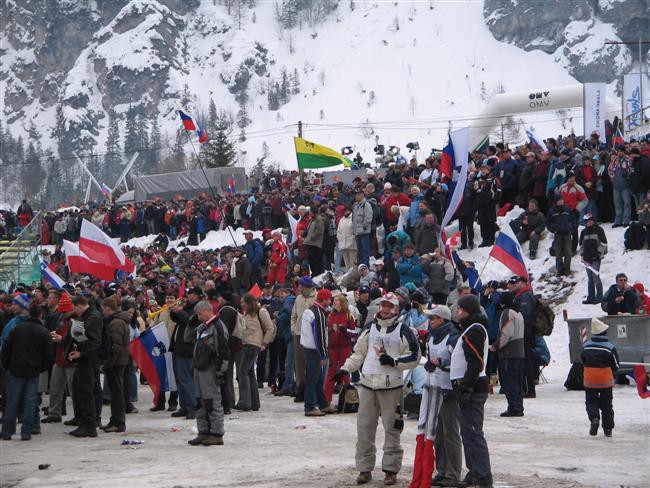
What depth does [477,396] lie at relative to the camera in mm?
9625

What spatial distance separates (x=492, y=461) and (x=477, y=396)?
58.6 inches

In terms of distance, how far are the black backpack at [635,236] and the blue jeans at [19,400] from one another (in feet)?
41.4

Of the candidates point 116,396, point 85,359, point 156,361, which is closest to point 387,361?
point 85,359

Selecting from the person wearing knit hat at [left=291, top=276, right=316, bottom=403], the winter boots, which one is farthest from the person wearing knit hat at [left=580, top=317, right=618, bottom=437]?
the person wearing knit hat at [left=291, top=276, right=316, bottom=403]

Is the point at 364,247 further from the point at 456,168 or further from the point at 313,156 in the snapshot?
the point at 313,156

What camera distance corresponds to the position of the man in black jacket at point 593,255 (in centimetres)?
2003

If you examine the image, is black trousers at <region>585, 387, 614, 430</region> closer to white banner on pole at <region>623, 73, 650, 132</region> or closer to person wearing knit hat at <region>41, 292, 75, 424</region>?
person wearing knit hat at <region>41, 292, 75, 424</region>

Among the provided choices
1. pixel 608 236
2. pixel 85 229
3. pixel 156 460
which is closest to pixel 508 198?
pixel 608 236

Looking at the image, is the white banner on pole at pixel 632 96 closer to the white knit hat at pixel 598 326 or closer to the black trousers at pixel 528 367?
the black trousers at pixel 528 367

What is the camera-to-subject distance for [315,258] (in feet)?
83.8

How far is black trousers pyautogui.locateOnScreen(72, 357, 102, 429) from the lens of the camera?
1304 cm

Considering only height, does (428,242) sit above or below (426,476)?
above

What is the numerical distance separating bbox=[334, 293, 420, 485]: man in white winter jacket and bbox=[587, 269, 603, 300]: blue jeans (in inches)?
418

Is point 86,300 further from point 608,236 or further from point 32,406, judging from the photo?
point 608,236
